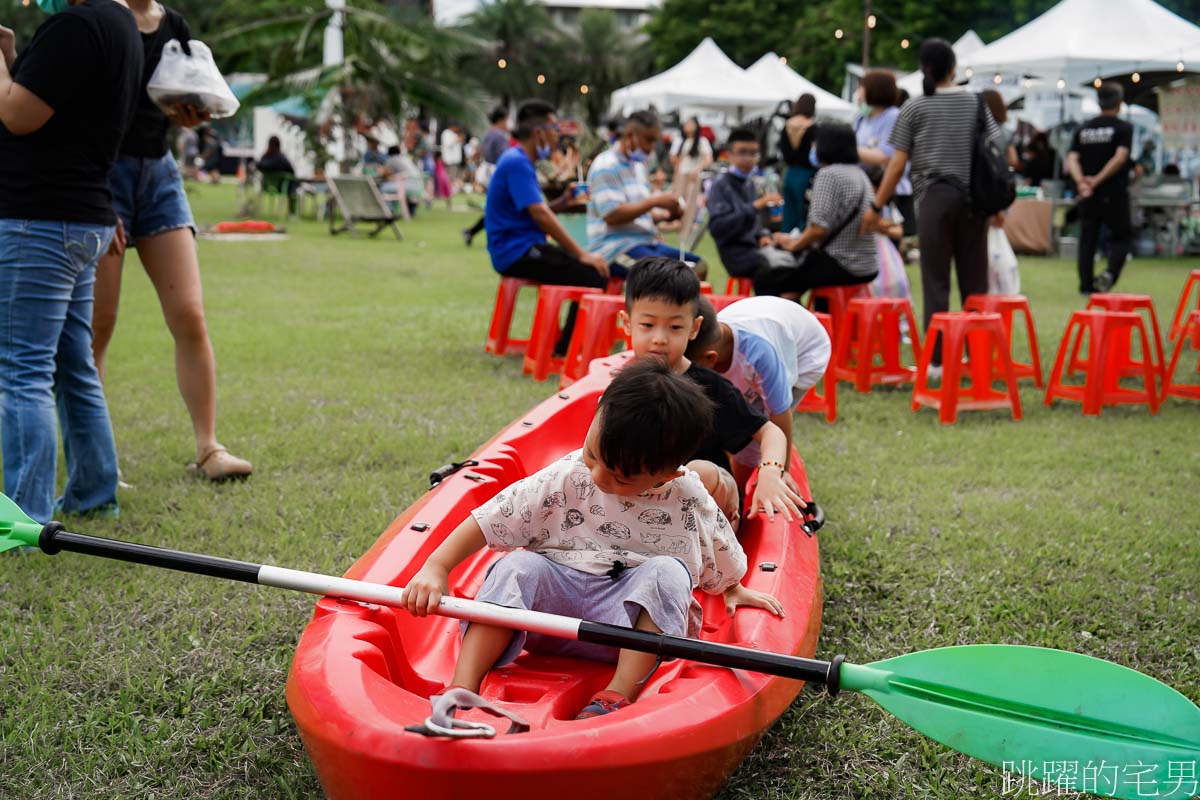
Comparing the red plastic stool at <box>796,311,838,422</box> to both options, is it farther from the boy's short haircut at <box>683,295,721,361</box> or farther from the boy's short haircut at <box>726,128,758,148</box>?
the boy's short haircut at <box>683,295,721,361</box>

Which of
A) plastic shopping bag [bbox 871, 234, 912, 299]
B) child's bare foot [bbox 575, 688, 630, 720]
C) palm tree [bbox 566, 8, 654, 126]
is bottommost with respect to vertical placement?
child's bare foot [bbox 575, 688, 630, 720]

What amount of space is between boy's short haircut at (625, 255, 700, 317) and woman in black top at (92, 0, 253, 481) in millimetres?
1671

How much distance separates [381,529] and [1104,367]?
382cm

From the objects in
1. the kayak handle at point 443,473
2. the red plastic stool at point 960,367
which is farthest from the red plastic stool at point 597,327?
the kayak handle at point 443,473

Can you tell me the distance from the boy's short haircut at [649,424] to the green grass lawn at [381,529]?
2.27 ft

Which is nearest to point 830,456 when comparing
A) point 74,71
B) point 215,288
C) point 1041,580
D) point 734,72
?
point 1041,580

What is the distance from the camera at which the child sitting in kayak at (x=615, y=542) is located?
2209 mm

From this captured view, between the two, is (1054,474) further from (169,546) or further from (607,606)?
(169,546)

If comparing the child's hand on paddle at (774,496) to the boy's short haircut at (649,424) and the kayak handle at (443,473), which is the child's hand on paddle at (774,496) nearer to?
the boy's short haircut at (649,424)

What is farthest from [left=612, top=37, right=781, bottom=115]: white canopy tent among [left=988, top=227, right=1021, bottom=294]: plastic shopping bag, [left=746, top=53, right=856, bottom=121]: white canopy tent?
[left=988, top=227, right=1021, bottom=294]: plastic shopping bag

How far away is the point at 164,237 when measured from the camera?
12.7ft

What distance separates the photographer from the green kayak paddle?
1.92m

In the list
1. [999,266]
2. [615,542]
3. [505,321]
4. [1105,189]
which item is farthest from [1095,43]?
[615,542]

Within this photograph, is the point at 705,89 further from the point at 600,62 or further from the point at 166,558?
the point at 600,62
